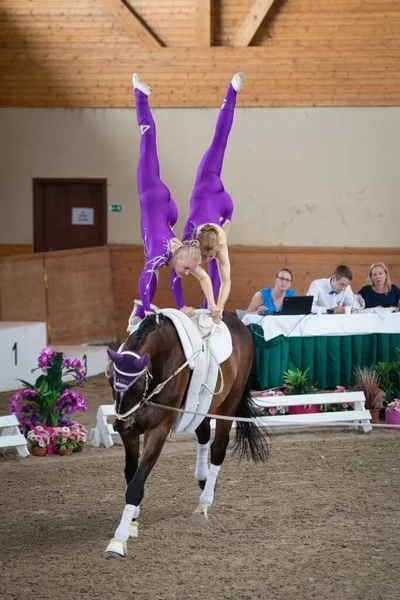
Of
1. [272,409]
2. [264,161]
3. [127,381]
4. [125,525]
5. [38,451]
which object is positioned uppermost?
[264,161]

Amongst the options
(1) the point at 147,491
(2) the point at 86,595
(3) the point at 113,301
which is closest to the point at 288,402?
(1) the point at 147,491

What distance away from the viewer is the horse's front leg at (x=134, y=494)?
390 centimetres

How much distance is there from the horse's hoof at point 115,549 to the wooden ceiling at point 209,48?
26.0 feet

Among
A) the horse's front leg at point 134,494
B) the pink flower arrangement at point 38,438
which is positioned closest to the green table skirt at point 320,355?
the pink flower arrangement at point 38,438

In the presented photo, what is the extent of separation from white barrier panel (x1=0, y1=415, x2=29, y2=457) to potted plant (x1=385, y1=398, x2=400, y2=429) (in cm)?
270

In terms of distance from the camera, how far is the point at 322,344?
291 inches

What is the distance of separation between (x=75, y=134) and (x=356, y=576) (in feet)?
27.8

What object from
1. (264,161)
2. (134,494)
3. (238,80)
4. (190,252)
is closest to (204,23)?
(264,161)

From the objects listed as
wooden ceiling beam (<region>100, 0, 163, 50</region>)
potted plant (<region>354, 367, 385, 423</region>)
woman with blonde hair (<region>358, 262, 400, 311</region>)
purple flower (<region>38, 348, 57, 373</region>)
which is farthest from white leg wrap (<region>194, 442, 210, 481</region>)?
wooden ceiling beam (<region>100, 0, 163, 50</region>)

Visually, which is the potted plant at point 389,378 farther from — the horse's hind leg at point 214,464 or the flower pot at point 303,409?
the horse's hind leg at point 214,464

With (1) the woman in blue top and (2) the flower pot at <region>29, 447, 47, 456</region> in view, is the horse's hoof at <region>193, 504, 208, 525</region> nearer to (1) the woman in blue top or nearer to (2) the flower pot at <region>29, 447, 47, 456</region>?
(2) the flower pot at <region>29, 447, 47, 456</region>

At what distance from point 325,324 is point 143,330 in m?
3.49

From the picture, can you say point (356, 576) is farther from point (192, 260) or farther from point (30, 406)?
point (30, 406)

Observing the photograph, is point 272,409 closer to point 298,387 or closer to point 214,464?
point 298,387
